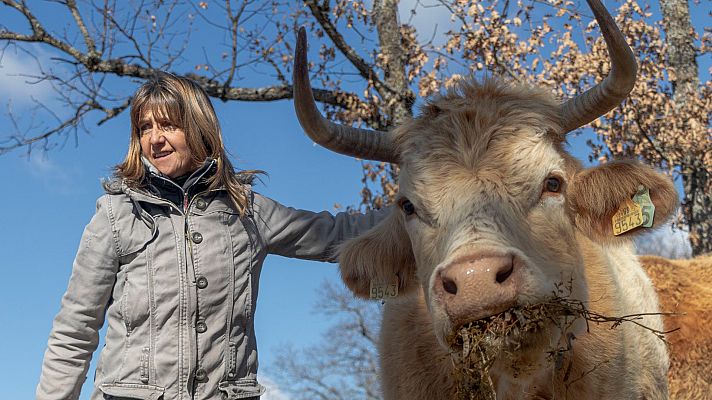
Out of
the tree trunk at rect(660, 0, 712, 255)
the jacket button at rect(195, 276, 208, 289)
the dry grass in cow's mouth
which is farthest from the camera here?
the tree trunk at rect(660, 0, 712, 255)

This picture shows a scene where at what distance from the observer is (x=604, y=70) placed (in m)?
10.2

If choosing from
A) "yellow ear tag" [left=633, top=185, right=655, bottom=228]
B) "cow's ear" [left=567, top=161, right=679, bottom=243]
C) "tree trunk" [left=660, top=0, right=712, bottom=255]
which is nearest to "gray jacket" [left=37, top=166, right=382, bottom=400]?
"cow's ear" [left=567, top=161, right=679, bottom=243]

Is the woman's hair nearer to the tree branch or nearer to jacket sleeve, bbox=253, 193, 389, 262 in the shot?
jacket sleeve, bbox=253, 193, 389, 262

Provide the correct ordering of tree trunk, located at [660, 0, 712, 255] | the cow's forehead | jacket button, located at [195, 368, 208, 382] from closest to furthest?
the cow's forehead < jacket button, located at [195, 368, 208, 382] < tree trunk, located at [660, 0, 712, 255]

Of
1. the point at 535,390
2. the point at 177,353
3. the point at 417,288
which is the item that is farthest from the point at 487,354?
the point at 177,353

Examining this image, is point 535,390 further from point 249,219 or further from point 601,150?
point 601,150

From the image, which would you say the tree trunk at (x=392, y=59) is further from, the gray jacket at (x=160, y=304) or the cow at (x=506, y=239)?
the gray jacket at (x=160, y=304)

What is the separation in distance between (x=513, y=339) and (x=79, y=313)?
2449 mm

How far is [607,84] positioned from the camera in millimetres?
3988

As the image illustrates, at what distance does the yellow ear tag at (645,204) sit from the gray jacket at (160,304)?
7.21 feet

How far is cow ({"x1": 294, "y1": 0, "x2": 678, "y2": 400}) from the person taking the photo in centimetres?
322

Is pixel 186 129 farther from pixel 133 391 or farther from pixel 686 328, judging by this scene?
pixel 686 328

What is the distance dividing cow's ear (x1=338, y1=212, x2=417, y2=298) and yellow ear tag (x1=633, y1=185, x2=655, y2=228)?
1.29m

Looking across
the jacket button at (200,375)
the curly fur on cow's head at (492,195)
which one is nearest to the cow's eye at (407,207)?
the curly fur on cow's head at (492,195)
